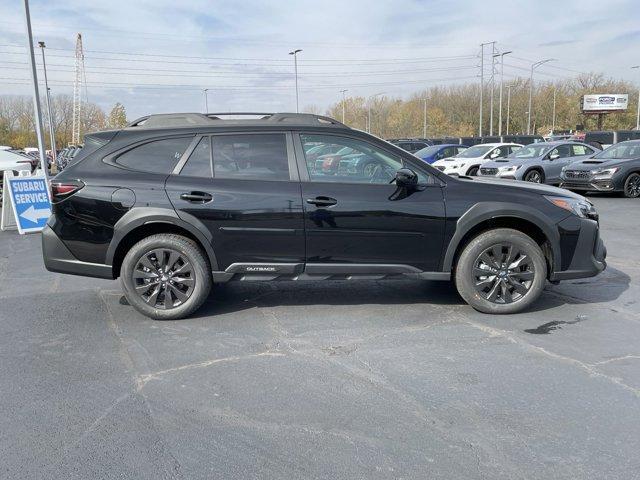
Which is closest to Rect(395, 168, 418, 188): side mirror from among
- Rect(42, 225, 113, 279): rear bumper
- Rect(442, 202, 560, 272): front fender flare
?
Rect(442, 202, 560, 272): front fender flare

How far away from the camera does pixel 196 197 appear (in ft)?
15.9

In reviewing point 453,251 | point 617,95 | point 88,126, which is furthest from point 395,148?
point 88,126

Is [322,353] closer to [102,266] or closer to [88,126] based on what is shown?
[102,266]

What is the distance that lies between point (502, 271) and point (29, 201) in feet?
30.2

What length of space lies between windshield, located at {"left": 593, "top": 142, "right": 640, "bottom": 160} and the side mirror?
1258cm

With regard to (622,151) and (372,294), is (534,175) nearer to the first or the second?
(622,151)

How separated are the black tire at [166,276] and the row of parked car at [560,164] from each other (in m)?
8.26

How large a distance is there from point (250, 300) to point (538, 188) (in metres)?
3.08

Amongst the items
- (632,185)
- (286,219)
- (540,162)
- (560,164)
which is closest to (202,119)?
(286,219)

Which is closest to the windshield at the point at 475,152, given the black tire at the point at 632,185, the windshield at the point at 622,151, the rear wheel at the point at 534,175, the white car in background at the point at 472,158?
the white car in background at the point at 472,158

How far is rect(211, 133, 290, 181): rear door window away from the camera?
4969 mm

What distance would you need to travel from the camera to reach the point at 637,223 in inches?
410

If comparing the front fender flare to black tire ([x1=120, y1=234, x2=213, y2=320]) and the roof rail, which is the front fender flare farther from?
black tire ([x1=120, y1=234, x2=213, y2=320])

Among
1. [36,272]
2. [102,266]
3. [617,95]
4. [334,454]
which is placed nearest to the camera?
[334,454]
